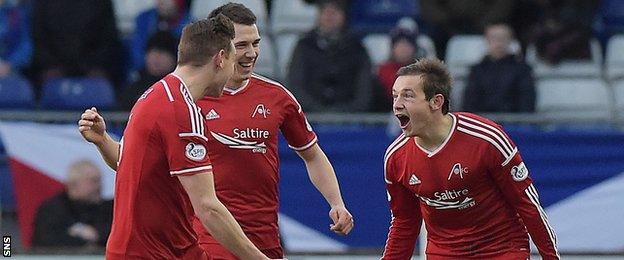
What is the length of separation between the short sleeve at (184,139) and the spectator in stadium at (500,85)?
232 inches

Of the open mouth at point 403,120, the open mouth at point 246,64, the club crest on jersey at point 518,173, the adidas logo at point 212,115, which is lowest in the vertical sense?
the club crest on jersey at point 518,173

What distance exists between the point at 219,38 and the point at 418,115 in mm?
1397

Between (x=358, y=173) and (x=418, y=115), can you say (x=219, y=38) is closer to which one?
(x=418, y=115)

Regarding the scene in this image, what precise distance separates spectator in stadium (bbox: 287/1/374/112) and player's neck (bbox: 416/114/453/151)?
448cm

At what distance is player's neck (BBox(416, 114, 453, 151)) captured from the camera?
23.0ft

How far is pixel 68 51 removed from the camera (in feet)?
41.1

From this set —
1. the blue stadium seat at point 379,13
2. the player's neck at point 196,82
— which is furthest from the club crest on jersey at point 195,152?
the blue stadium seat at point 379,13

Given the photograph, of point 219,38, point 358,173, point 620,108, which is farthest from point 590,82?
point 219,38

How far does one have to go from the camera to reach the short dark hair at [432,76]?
22.9 feet

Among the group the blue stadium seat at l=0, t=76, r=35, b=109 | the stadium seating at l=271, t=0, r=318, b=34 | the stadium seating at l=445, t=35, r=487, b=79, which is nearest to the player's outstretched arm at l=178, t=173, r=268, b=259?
the blue stadium seat at l=0, t=76, r=35, b=109

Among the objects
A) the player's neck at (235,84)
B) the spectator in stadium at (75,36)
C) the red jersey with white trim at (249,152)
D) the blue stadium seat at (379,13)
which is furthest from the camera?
the blue stadium seat at (379,13)

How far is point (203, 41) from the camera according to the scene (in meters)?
5.91

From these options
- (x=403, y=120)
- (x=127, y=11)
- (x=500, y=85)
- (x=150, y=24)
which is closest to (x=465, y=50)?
(x=500, y=85)

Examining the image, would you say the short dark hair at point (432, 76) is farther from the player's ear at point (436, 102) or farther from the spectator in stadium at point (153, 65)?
the spectator in stadium at point (153, 65)
